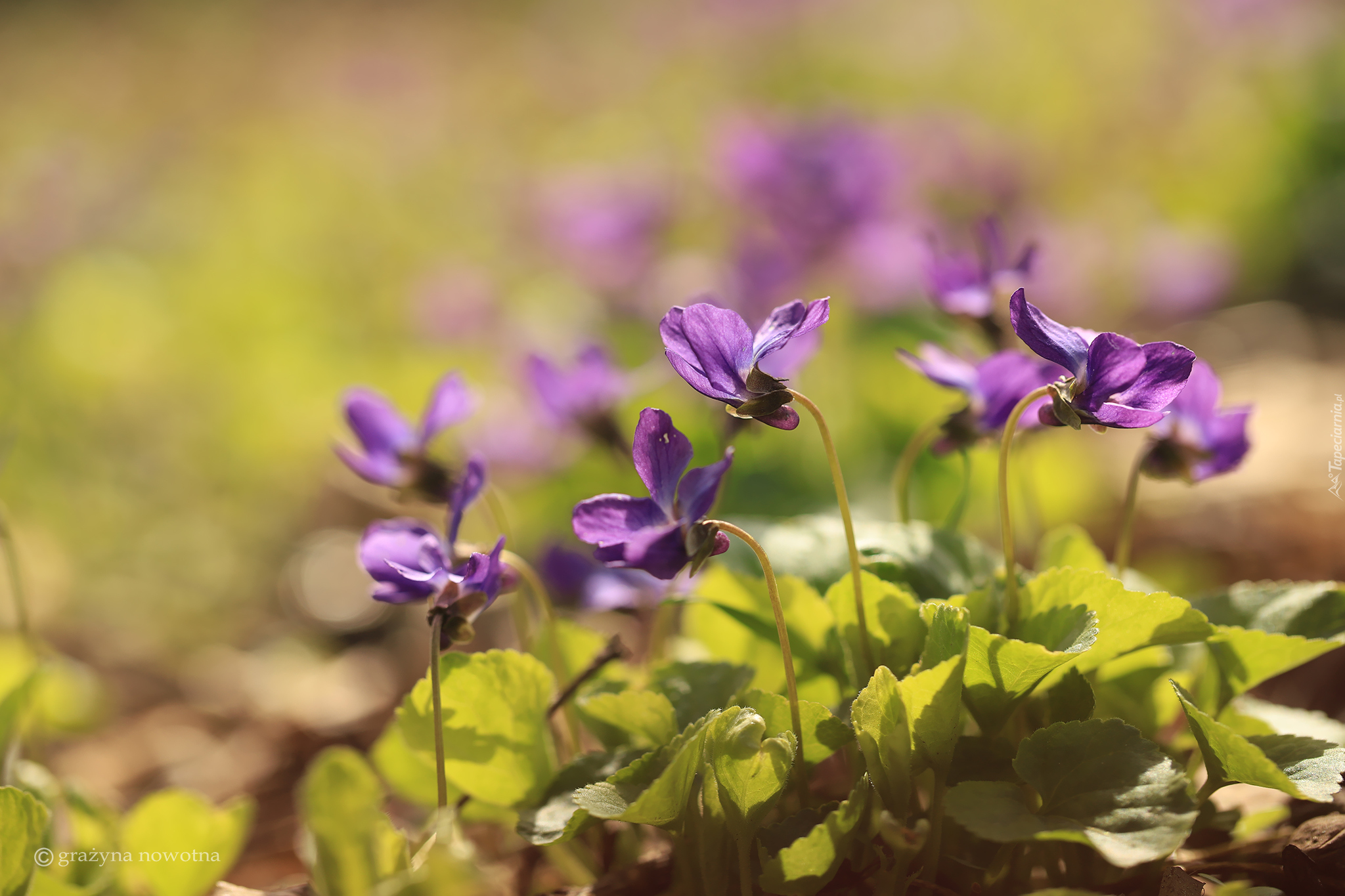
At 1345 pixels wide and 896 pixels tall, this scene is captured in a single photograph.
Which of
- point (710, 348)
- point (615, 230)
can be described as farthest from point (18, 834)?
point (615, 230)

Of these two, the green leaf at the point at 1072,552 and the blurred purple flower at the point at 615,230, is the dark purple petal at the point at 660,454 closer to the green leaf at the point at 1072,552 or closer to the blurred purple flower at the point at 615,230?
the green leaf at the point at 1072,552

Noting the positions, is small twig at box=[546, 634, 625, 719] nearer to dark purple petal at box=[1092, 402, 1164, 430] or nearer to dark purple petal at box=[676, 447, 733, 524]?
dark purple petal at box=[676, 447, 733, 524]

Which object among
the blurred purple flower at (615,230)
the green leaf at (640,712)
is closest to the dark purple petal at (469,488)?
the green leaf at (640,712)

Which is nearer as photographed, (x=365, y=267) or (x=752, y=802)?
(x=752, y=802)

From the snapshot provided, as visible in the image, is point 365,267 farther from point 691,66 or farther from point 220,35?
point 220,35

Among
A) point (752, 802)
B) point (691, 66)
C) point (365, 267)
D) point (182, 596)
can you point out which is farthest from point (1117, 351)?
point (691, 66)

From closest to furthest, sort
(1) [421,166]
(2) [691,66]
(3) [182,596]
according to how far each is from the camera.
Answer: (3) [182,596] → (1) [421,166] → (2) [691,66]

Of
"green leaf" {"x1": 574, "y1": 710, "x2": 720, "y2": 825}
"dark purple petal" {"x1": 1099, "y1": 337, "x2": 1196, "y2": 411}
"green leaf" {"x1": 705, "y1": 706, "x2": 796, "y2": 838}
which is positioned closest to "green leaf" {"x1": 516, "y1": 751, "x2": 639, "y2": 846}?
"green leaf" {"x1": 574, "y1": 710, "x2": 720, "y2": 825}

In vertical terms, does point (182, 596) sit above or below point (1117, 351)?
below
